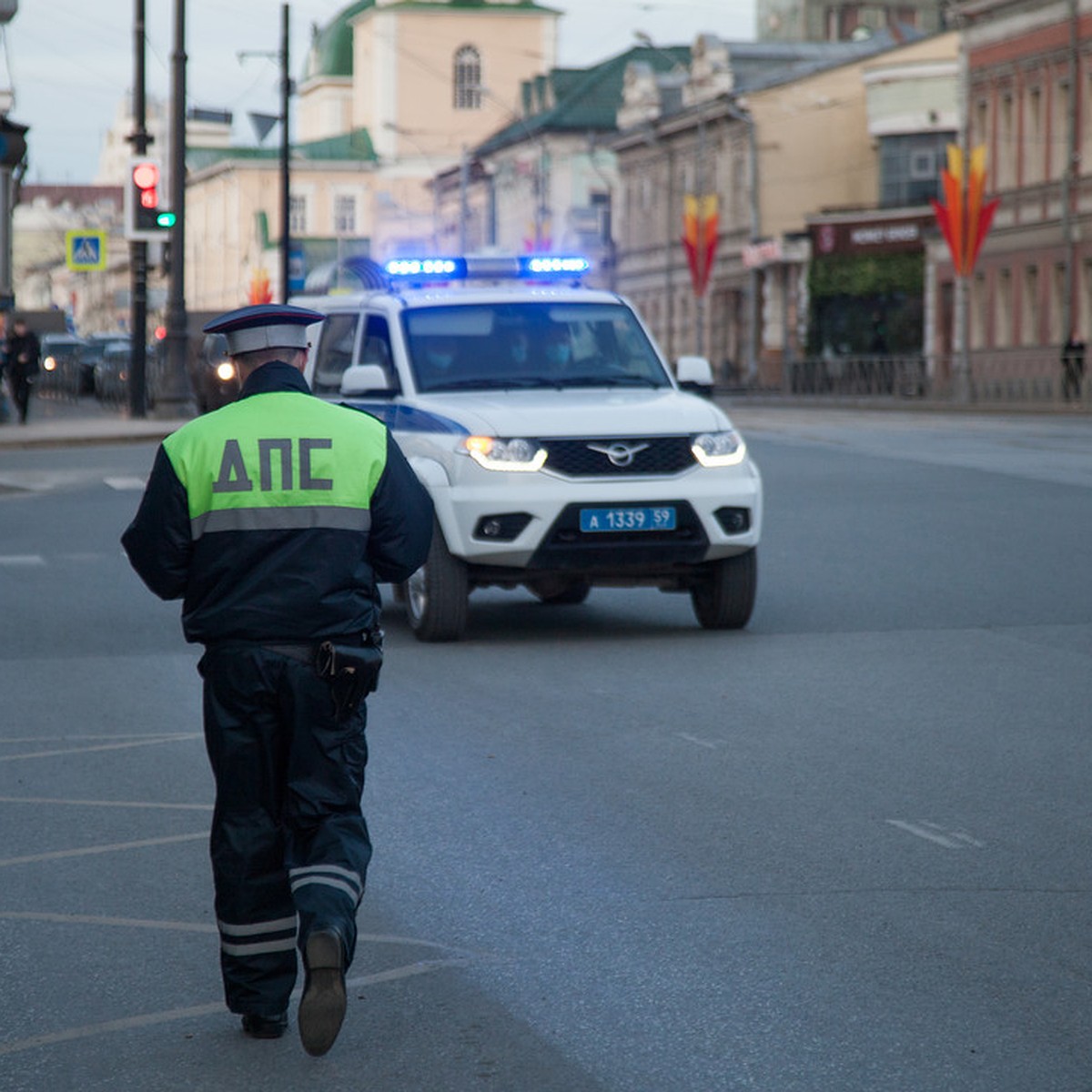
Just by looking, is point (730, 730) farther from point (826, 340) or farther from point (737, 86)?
point (737, 86)

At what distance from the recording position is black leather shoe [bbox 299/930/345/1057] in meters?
4.77

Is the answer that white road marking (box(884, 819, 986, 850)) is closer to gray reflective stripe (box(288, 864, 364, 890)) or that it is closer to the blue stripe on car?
gray reflective stripe (box(288, 864, 364, 890))

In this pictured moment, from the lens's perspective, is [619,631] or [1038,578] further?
[1038,578]

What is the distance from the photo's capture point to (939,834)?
7.27m

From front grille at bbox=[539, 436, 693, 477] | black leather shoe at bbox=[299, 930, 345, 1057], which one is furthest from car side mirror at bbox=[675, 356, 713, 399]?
black leather shoe at bbox=[299, 930, 345, 1057]

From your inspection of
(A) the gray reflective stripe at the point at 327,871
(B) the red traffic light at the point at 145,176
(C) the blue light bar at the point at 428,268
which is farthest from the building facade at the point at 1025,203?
(A) the gray reflective stripe at the point at 327,871

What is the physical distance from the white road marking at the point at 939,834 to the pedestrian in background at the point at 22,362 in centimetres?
3291

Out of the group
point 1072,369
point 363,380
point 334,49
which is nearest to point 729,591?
point 363,380

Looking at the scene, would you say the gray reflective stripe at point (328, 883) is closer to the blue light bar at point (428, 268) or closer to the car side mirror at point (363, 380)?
A: the car side mirror at point (363, 380)

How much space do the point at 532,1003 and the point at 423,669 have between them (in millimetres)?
5974

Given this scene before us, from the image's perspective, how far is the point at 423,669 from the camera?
11.3m

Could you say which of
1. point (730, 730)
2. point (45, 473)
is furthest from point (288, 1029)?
point (45, 473)

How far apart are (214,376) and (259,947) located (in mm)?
18314

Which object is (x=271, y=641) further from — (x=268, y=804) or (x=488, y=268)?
(x=488, y=268)
